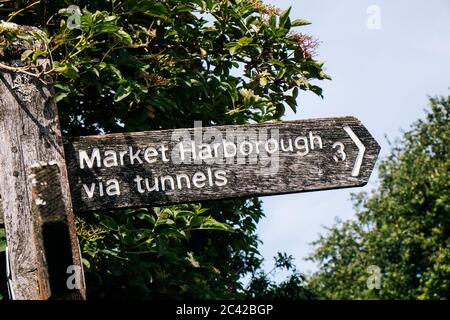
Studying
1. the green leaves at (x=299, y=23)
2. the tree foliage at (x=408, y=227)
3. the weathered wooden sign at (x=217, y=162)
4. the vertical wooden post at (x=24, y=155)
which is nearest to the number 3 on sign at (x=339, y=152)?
the weathered wooden sign at (x=217, y=162)

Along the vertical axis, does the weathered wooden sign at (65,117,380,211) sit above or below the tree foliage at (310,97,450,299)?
above

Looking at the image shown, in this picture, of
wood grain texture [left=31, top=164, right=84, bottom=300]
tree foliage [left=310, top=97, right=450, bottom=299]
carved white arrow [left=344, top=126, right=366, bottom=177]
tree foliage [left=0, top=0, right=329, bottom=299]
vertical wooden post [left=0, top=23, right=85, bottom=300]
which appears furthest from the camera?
tree foliage [left=310, top=97, right=450, bottom=299]

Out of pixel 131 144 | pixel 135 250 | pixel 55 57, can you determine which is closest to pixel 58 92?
pixel 55 57

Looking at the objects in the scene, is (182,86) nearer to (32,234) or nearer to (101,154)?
(101,154)

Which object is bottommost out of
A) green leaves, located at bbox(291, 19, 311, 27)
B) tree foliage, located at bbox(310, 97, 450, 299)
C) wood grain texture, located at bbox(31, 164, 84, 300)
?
tree foliage, located at bbox(310, 97, 450, 299)

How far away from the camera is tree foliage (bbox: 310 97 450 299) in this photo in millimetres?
23094

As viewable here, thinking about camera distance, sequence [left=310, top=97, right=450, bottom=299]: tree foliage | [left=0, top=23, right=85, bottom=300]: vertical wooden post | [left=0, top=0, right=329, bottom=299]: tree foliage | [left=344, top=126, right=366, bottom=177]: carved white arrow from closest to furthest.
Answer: [left=0, top=23, right=85, bottom=300]: vertical wooden post < [left=344, top=126, right=366, bottom=177]: carved white arrow < [left=0, top=0, right=329, bottom=299]: tree foliage < [left=310, top=97, right=450, bottom=299]: tree foliage

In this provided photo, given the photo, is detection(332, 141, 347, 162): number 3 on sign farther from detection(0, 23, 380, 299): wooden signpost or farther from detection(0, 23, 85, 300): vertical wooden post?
detection(0, 23, 85, 300): vertical wooden post

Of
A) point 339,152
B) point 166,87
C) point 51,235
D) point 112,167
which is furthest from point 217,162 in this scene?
point 166,87

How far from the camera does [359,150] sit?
3.61 m

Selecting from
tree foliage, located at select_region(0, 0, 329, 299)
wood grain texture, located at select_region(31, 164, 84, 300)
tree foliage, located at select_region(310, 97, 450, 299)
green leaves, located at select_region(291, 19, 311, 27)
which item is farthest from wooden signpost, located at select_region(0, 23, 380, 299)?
tree foliage, located at select_region(310, 97, 450, 299)

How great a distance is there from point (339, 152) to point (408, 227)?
Answer: 72.3 feet

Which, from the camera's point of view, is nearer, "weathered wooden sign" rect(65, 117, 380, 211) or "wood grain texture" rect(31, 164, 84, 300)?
"wood grain texture" rect(31, 164, 84, 300)

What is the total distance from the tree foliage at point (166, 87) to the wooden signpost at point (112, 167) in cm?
142
